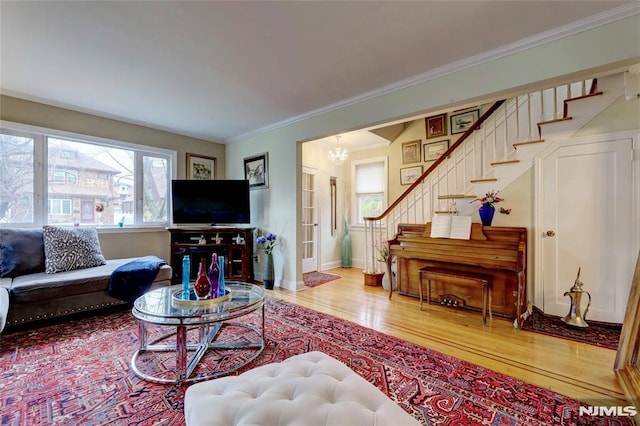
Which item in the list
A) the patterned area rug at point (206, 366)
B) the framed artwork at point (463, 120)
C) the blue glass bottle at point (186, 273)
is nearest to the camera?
the patterned area rug at point (206, 366)

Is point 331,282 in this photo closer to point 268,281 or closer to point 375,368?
point 268,281

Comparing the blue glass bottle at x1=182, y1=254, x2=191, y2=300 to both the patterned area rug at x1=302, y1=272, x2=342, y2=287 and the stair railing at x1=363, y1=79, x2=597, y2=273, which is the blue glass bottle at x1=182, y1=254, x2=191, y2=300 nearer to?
the patterned area rug at x1=302, y1=272, x2=342, y2=287

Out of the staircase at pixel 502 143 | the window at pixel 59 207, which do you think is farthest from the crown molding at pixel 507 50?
the window at pixel 59 207

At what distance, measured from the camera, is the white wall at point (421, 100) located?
1.92 meters

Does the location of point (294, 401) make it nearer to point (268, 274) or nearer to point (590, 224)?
point (268, 274)

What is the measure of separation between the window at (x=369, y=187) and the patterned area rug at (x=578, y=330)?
3063 millimetres

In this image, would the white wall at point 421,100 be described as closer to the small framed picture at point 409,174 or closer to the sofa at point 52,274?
the sofa at point 52,274

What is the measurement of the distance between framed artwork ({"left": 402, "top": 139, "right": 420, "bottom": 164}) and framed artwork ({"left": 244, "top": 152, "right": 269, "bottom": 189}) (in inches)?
101

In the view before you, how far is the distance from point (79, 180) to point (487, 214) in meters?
5.14

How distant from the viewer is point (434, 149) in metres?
4.73

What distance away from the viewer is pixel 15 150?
3188mm

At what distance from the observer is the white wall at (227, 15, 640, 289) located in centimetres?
192

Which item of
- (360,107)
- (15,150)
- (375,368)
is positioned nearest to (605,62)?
(360,107)

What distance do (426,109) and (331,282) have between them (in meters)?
2.94
